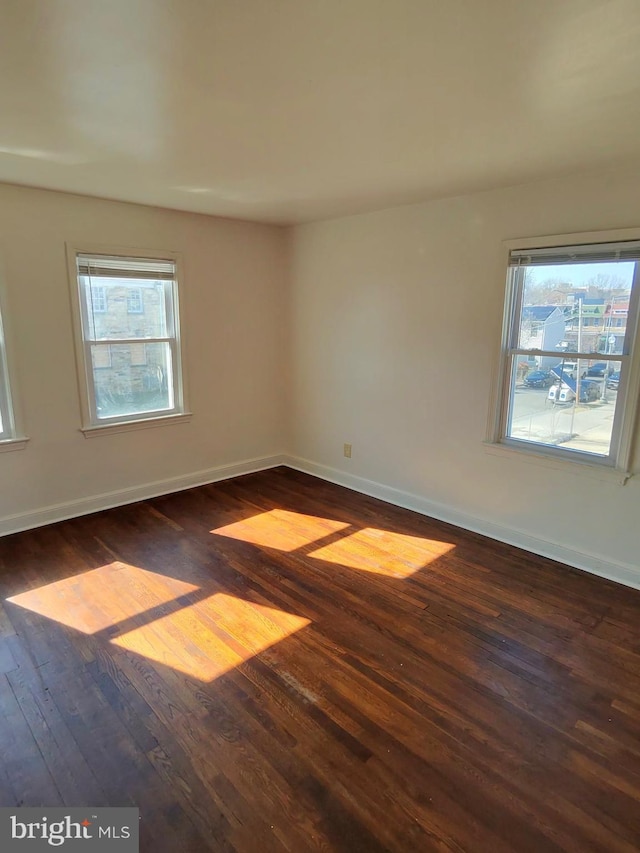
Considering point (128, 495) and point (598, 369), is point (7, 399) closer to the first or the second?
point (128, 495)

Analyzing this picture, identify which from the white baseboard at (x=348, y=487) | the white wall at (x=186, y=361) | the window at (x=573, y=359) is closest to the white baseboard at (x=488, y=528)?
the white baseboard at (x=348, y=487)

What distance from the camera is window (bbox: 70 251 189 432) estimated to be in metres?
3.76

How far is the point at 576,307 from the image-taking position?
303cm

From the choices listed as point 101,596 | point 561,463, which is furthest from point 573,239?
point 101,596

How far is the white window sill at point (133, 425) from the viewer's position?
3888 millimetres

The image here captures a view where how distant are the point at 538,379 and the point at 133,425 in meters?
3.14

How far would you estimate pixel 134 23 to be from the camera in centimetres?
141

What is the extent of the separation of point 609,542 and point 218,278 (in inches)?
145

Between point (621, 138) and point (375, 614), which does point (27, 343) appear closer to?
point (375, 614)

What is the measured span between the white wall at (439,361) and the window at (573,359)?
→ 129 millimetres

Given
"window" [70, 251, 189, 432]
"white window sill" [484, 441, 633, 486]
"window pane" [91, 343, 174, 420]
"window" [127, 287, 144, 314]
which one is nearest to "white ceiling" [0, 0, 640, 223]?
"window" [70, 251, 189, 432]

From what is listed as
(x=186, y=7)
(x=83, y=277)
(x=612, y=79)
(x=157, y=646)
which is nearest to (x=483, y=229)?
(x=612, y=79)

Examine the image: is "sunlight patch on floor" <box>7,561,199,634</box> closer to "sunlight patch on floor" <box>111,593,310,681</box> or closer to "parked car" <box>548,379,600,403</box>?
"sunlight patch on floor" <box>111,593,310,681</box>

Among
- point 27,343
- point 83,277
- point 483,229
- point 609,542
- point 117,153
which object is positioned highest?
point 117,153
